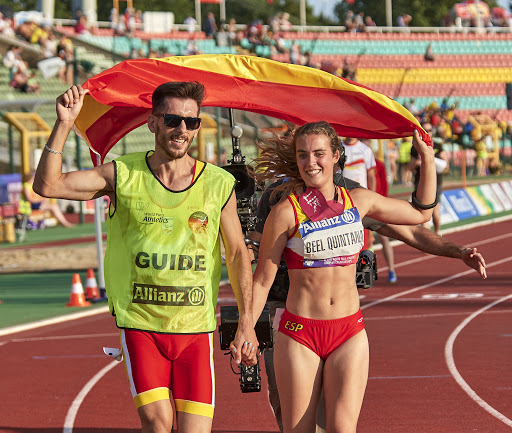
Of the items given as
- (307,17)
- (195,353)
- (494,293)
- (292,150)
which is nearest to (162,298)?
(195,353)

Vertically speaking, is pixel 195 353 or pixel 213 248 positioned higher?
pixel 213 248

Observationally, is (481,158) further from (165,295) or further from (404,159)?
(165,295)

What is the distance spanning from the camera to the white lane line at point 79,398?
920cm

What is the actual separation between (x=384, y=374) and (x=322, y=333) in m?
4.90

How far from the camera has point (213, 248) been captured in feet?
19.0

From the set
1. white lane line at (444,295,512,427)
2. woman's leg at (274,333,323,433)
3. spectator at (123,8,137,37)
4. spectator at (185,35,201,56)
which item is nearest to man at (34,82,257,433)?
woman's leg at (274,333,323,433)

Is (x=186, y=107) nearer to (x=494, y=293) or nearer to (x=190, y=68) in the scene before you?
(x=190, y=68)

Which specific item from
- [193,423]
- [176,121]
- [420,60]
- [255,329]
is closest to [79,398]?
[255,329]

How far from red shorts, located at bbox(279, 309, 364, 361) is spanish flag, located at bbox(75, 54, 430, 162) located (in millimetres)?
1549

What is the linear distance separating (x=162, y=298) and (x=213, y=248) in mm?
371

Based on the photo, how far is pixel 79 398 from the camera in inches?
404

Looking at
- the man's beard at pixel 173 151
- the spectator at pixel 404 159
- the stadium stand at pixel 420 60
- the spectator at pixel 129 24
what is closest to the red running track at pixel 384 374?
the man's beard at pixel 173 151

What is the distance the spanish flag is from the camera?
737 centimetres

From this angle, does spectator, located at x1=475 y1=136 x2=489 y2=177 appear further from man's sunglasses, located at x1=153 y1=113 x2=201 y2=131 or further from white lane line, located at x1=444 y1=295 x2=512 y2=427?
man's sunglasses, located at x1=153 y1=113 x2=201 y2=131
